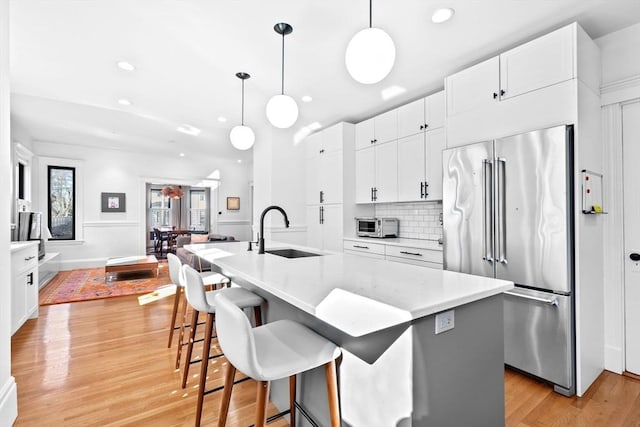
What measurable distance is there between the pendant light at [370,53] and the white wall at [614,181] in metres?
2.02

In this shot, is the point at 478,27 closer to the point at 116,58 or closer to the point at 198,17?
the point at 198,17

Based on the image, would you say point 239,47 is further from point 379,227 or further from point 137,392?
point 137,392

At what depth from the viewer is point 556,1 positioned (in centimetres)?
208

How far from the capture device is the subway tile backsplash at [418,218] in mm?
3816

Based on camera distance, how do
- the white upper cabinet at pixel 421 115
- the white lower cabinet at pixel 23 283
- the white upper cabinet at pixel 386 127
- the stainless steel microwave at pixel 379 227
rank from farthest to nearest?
the stainless steel microwave at pixel 379 227
the white upper cabinet at pixel 386 127
the white upper cabinet at pixel 421 115
the white lower cabinet at pixel 23 283

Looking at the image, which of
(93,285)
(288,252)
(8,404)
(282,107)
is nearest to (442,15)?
(282,107)

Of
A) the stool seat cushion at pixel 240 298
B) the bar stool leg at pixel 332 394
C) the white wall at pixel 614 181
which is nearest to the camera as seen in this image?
the bar stool leg at pixel 332 394

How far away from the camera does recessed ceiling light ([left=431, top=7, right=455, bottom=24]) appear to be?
7.20 feet

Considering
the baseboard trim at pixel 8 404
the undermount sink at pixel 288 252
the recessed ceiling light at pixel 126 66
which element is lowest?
the baseboard trim at pixel 8 404

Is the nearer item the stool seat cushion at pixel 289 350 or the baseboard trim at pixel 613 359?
the stool seat cushion at pixel 289 350

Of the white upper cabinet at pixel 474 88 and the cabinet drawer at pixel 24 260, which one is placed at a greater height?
the white upper cabinet at pixel 474 88

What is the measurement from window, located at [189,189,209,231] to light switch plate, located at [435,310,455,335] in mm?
10460

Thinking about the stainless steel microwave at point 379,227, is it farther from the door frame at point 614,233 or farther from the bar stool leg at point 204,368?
the bar stool leg at point 204,368

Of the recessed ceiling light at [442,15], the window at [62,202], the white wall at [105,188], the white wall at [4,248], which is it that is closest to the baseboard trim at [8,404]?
the white wall at [4,248]
